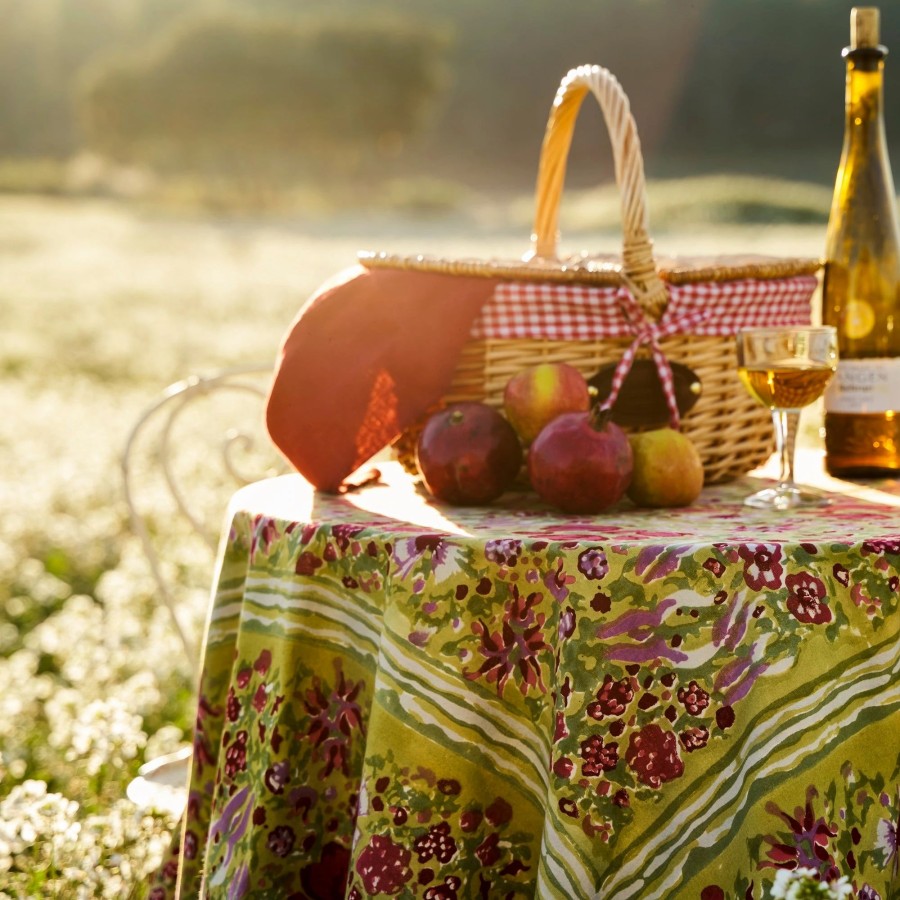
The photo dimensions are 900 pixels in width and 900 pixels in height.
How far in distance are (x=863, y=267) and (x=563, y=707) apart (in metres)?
1.19

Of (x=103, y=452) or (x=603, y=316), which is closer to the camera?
(x=603, y=316)

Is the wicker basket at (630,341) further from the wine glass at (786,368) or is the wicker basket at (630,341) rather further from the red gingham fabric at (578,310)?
the wine glass at (786,368)

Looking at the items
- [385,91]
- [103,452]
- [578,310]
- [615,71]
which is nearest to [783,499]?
[578,310]

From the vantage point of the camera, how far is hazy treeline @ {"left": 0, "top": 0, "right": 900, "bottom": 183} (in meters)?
8.66

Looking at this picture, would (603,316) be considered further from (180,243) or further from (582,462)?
(180,243)

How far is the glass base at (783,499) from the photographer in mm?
1778

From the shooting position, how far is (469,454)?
1.76 meters

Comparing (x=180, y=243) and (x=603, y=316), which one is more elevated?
(x=180, y=243)

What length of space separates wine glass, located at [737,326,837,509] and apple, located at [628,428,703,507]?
112 millimetres

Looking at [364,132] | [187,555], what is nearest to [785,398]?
[187,555]

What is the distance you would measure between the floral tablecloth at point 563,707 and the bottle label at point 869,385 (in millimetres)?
345

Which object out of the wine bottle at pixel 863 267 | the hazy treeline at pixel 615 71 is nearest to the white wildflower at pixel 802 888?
the wine bottle at pixel 863 267

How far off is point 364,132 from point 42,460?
2751 centimetres

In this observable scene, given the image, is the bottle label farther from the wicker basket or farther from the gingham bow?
the gingham bow
